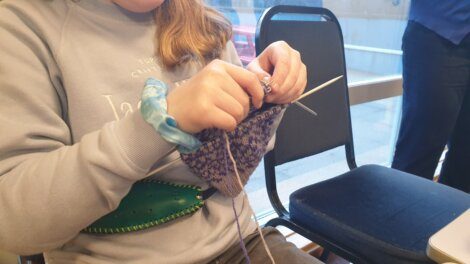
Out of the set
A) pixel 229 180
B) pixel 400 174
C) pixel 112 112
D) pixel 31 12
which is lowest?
pixel 400 174

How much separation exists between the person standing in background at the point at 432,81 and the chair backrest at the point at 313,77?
1.08 ft

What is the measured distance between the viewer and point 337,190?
34.1 inches

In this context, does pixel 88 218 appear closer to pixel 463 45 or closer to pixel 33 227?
pixel 33 227

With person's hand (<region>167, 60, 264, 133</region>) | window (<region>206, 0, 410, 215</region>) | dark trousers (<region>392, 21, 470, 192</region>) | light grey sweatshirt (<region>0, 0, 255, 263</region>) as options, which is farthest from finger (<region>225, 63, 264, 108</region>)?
dark trousers (<region>392, 21, 470, 192</region>)

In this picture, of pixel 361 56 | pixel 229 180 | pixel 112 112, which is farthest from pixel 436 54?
pixel 112 112

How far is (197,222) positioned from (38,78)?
1.03 feet

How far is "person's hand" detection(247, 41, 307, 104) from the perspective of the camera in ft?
1.52

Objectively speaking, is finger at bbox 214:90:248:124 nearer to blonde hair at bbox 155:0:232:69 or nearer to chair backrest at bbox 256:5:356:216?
blonde hair at bbox 155:0:232:69

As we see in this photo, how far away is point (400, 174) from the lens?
0.94 meters

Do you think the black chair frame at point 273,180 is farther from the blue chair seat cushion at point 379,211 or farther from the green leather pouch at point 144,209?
the green leather pouch at point 144,209

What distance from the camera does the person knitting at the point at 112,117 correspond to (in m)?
0.37

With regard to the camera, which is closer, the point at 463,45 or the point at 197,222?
the point at 197,222

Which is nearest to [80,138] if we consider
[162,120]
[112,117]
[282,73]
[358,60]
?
[112,117]

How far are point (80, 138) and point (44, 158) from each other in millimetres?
84
